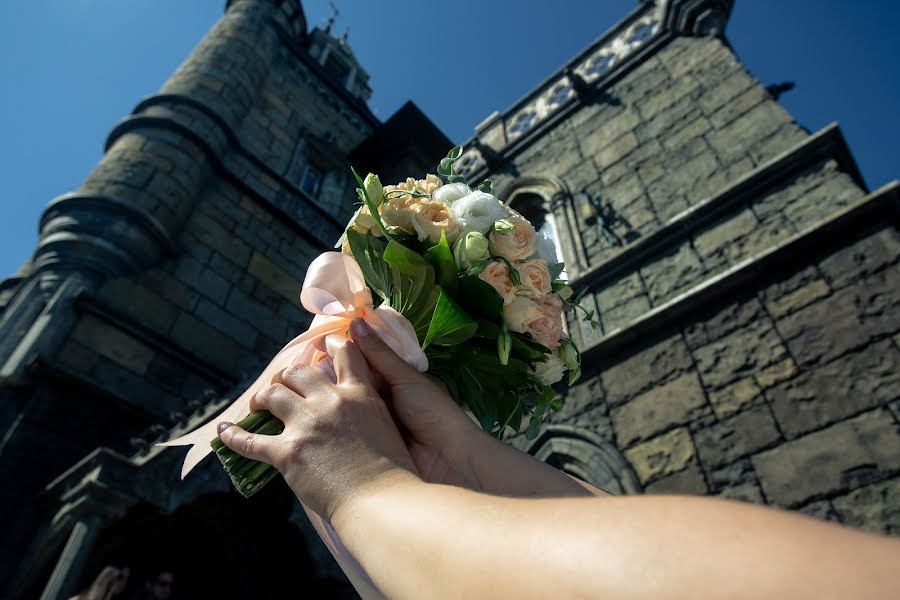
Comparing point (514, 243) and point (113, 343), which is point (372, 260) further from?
point (113, 343)

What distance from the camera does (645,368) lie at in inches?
196

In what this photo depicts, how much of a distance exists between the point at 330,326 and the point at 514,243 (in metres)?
0.59

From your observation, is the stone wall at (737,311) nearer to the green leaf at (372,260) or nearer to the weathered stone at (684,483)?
the weathered stone at (684,483)

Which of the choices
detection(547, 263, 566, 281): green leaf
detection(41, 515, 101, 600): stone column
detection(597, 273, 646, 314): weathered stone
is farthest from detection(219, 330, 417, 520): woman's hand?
detection(597, 273, 646, 314): weathered stone

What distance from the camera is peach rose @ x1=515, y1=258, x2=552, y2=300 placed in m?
1.58

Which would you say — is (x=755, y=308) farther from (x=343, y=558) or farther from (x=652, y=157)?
(x=343, y=558)

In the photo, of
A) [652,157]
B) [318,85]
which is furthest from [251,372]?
[318,85]

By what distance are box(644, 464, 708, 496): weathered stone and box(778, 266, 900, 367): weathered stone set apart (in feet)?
3.84

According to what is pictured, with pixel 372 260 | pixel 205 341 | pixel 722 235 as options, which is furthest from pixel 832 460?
pixel 205 341

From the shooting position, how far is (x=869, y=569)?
48cm

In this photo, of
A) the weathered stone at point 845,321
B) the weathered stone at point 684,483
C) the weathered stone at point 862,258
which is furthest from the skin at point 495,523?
the weathered stone at point 862,258

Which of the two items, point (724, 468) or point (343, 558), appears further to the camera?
point (724, 468)

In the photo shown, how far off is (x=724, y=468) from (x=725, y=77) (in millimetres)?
4977

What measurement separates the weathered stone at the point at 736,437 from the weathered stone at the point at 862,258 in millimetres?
1237
